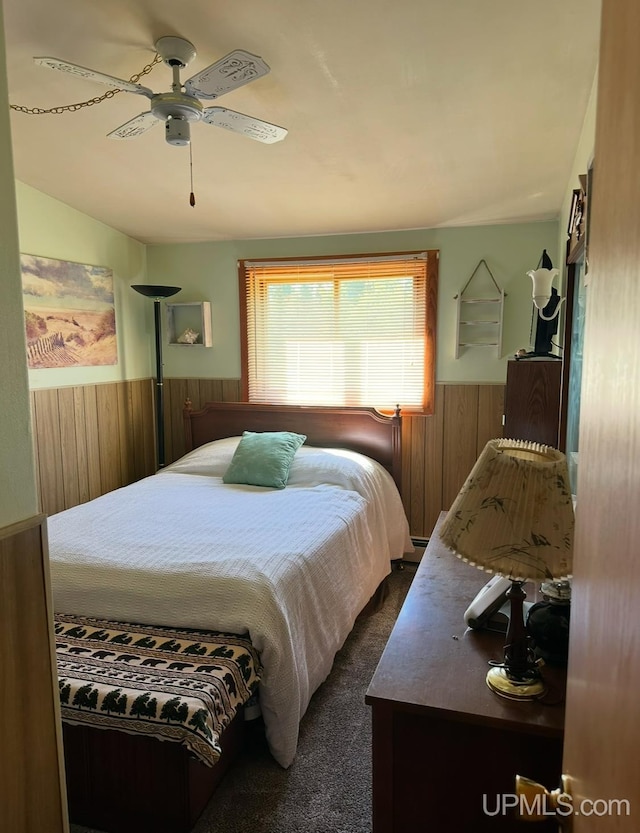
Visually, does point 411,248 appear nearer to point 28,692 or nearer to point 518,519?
point 518,519

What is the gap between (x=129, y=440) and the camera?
433cm

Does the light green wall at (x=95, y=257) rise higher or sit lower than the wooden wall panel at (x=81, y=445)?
higher

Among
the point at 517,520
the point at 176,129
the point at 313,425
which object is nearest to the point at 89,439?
the point at 313,425

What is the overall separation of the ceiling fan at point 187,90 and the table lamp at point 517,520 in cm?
138

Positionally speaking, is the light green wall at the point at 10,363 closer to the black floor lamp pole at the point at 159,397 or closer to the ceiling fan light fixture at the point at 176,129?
the ceiling fan light fixture at the point at 176,129

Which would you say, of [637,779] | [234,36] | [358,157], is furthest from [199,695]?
[358,157]

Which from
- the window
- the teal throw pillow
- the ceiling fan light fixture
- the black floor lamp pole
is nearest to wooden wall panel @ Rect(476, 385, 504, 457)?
the window

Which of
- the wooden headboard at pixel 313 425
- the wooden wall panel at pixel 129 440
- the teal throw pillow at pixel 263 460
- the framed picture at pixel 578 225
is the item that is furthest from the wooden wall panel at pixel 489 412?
the framed picture at pixel 578 225

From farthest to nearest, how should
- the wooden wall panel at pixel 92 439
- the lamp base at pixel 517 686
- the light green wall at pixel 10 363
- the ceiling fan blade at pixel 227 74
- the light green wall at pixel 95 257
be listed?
the wooden wall panel at pixel 92 439, the light green wall at pixel 95 257, the ceiling fan blade at pixel 227 74, the lamp base at pixel 517 686, the light green wall at pixel 10 363

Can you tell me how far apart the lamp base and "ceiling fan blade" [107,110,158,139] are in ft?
6.90

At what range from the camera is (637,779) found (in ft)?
1.41

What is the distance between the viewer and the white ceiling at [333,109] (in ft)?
5.95

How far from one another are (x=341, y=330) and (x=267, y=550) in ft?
6.81

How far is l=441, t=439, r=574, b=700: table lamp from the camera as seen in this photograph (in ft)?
3.68
